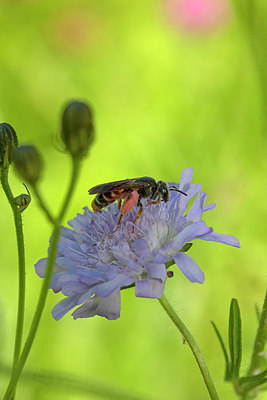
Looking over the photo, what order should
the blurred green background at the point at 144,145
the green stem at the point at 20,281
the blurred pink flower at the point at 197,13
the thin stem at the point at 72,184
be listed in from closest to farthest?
the thin stem at the point at 72,184, the green stem at the point at 20,281, the blurred green background at the point at 144,145, the blurred pink flower at the point at 197,13

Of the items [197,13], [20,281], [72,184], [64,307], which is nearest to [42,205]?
[72,184]

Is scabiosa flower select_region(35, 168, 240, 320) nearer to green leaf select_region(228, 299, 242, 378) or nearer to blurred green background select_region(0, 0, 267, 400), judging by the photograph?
green leaf select_region(228, 299, 242, 378)

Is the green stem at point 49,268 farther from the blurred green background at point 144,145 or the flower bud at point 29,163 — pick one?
the blurred green background at point 144,145

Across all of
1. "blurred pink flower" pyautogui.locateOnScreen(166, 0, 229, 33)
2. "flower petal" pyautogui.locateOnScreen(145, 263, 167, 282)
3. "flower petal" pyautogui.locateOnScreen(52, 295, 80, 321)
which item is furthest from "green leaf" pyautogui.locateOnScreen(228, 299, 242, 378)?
"blurred pink flower" pyautogui.locateOnScreen(166, 0, 229, 33)

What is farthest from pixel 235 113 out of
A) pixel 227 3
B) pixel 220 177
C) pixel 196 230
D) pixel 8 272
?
pixel 196 230

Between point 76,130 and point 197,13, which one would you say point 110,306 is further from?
point 197,13

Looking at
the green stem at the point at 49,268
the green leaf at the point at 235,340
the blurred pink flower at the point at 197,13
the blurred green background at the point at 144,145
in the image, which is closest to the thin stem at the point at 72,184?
the green stem at the point at 49,268
